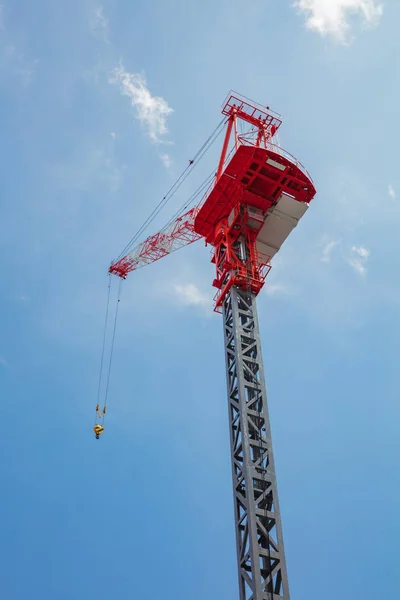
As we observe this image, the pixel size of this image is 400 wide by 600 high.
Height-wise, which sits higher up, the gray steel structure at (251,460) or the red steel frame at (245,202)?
the red steel frame at (245,202)

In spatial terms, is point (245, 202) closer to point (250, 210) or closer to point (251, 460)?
point (250, 210)

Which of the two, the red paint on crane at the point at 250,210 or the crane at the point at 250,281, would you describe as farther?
the red paint on crane at the point at 250,210

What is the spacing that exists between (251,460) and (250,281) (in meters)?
8.24

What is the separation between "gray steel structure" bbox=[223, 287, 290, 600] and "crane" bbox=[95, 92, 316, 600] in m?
0.03

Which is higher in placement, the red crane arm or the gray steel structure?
the red crane arm

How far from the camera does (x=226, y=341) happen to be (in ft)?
74.3

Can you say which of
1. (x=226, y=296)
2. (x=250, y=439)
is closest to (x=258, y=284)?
(x=226, y=296)

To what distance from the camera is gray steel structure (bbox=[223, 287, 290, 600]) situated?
1652cm

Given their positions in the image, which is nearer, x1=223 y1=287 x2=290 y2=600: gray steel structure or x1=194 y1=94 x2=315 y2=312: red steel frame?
x1=223 y1=287 x2=290 y2=600: gray steel structure

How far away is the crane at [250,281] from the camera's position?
17062 mm

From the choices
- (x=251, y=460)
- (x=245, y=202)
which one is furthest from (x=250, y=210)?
(x=251, y=460)

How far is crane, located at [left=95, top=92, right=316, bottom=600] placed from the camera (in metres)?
17.1

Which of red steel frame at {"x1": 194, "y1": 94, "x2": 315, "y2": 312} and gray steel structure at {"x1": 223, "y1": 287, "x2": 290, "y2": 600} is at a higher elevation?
red steel frame at {"x1": 194, "y1": 94, "x2": 315, "y2": 312}

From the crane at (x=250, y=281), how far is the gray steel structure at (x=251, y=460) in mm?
28
